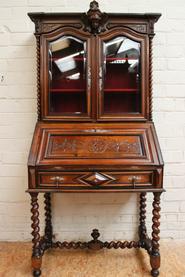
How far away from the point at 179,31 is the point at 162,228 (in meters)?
1.70

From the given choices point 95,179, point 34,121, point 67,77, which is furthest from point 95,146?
point 34,121

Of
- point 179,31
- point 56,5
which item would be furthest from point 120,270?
point 56,5

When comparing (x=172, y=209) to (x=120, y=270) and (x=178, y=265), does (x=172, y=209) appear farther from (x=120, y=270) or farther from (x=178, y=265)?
(x=120, y=270)

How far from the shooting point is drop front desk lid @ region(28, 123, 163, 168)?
167 centimetres

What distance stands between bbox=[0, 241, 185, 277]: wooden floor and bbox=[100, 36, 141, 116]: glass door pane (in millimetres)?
1160

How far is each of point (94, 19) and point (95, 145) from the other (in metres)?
0.85

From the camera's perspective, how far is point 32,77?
2.14 metres

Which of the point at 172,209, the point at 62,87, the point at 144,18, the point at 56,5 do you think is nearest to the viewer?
the point at 144,18

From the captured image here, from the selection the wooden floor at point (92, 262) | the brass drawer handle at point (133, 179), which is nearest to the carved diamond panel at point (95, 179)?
the brass drawer handle at point (133, 179)

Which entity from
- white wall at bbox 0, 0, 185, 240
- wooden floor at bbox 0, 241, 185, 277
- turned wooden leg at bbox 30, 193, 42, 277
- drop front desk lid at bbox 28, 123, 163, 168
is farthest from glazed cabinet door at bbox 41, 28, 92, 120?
wooden floor at bbox 0, 241, 185, 277

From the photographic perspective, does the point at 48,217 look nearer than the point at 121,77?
No

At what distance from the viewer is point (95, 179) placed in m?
1.67

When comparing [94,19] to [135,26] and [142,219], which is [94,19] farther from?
[142,219]

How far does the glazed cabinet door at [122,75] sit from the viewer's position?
5.96 ft
